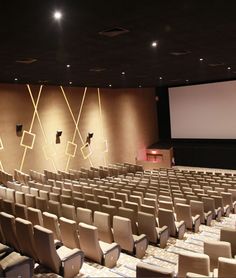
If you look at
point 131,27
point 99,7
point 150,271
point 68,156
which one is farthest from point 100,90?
point 150,271

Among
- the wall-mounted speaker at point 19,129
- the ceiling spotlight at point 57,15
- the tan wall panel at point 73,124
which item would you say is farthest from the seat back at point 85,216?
the wall-mounted speaker at point 19,129

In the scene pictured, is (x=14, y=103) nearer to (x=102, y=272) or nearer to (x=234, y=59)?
(x=234, y=59)

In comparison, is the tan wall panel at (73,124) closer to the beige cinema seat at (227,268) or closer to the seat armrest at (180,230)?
the seat armrest at (180,230)

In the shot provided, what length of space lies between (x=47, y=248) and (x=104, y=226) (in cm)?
118

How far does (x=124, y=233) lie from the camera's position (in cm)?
433

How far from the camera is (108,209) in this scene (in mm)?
5410

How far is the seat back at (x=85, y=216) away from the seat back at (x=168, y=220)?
3.66ft

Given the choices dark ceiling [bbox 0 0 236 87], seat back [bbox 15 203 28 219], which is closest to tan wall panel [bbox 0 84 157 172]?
dark ceiling [bbox 0 0 236 87]

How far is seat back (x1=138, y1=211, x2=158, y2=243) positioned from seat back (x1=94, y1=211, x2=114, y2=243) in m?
0.52

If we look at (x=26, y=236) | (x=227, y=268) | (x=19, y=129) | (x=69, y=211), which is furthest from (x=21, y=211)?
(x=19, y=129)

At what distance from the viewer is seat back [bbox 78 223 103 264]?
12.6 feet

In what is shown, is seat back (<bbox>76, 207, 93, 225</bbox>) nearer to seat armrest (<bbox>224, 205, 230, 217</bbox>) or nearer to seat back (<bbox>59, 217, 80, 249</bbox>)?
seat back (<bbox>59, 217, 80, 249</bbox>)

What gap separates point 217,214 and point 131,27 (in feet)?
12.7

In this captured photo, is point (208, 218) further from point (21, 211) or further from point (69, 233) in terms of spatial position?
point (21, 211)
